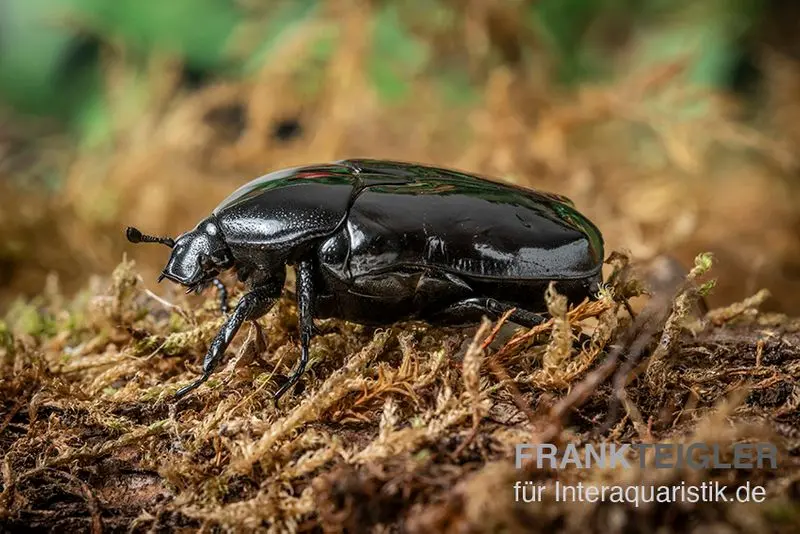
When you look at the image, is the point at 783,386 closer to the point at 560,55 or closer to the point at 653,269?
the point at 653,269

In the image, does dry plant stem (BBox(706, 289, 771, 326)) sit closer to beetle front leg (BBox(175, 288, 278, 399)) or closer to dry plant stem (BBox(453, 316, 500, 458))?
dry plant stem (BBox(453, 316, 500, 458))

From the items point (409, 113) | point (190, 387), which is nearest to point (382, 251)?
point (190, 387)

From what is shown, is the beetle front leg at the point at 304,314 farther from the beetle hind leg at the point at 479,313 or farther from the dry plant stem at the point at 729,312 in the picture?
the dry plant stem at the point at 729,312

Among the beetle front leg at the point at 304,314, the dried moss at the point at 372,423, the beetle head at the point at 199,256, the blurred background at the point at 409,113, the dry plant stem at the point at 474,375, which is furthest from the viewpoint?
the blurred background at the point at 409,113

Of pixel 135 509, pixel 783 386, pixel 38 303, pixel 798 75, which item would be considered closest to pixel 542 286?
pixel 783 386

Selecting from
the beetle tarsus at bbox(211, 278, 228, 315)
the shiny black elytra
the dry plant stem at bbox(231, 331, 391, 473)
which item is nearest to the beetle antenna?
the shiny black elytra

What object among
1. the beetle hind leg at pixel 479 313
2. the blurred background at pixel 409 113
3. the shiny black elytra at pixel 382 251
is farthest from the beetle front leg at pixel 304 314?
the blurred background at pixel 409 113
